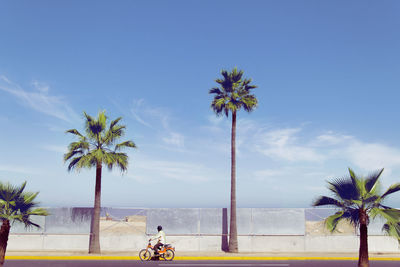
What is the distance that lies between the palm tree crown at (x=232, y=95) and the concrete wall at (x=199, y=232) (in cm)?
737

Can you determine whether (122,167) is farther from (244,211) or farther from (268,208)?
(268,208)

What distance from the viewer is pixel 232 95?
84.0 feet

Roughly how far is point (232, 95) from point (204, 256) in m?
11.4

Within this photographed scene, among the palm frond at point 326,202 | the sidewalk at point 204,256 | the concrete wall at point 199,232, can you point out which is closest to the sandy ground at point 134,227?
the concrete wall at point 199,232

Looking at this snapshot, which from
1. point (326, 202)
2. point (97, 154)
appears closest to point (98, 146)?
point (97, 154)

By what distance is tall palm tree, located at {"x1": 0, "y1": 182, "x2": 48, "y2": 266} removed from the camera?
13.8 metres

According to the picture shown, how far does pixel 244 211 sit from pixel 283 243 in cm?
329

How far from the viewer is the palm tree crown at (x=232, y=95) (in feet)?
83.3

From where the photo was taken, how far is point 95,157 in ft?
73.6

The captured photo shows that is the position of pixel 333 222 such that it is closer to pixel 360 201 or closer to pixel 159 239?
pixel 360 201

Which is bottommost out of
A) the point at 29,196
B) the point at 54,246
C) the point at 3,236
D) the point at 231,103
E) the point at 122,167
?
the point at 54,246

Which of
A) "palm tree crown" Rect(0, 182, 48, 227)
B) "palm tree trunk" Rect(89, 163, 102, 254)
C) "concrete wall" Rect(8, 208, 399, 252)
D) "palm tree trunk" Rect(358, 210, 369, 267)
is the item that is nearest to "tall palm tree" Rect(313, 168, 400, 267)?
"palm tree trunk" Rect(358, 210, 369, 267)

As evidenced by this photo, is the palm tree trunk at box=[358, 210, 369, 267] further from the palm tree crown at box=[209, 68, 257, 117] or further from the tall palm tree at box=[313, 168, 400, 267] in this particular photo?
the palm tree crown at box=[209, 68, 257, 117]

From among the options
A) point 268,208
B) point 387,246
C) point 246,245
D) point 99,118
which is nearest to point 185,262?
point 246,245
